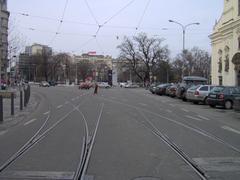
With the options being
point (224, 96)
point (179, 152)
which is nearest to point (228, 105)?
point (224, 96)

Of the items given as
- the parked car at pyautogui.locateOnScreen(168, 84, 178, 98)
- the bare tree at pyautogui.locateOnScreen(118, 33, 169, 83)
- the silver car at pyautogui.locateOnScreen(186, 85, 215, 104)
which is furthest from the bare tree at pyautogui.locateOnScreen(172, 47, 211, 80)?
the silver car at pyautogui.locateOnScreen(186, 85, 215, 104)

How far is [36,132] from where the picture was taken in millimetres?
15602

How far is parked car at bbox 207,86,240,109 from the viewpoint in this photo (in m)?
31.4

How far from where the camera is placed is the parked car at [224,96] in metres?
31.4

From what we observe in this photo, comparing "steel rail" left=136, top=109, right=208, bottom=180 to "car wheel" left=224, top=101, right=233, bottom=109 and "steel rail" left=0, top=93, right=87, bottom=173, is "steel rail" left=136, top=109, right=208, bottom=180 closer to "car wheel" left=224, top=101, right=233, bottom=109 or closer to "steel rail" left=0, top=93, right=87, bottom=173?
"steel rail" left=0, top=93, right=87, bottom=173

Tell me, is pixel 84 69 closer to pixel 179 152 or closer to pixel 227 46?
pixel 227 46

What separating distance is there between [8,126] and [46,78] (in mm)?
126005

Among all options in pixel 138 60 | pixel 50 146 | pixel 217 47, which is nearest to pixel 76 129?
pixel 50 146

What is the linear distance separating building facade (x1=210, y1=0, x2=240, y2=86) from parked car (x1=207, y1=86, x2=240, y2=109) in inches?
978

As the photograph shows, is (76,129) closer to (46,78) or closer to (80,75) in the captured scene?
(46,78)

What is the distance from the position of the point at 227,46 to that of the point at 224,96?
31646 millimetres

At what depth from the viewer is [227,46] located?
61656mm

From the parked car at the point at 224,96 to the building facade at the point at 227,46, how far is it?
24845 millimetres

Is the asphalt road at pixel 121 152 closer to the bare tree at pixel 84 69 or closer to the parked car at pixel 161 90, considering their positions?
the parked car at pixel 161 90
